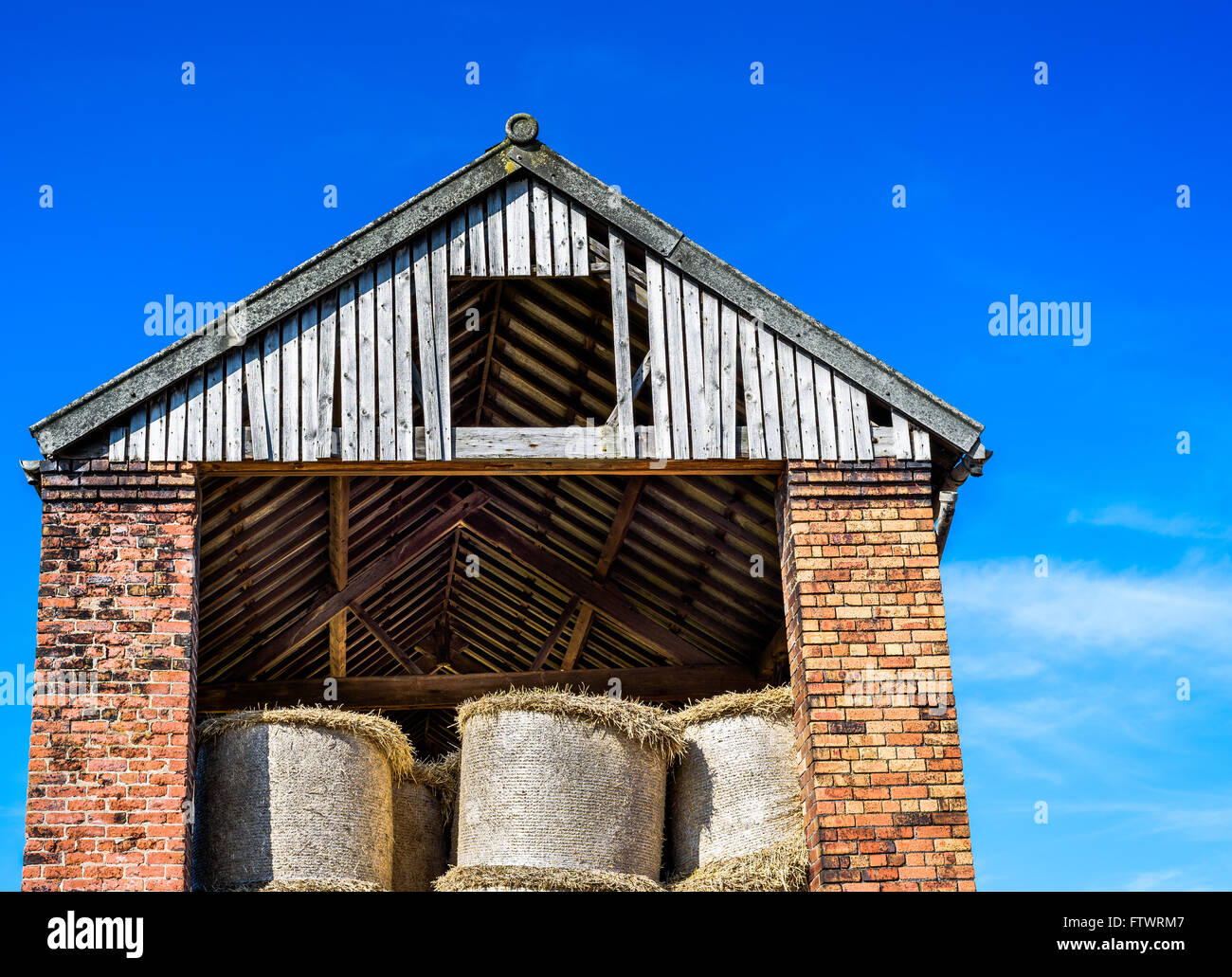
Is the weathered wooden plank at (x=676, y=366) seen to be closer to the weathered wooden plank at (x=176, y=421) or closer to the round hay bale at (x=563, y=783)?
the round hay bale at (x=563, y=783)

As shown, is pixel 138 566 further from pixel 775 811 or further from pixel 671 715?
pixel 775 811

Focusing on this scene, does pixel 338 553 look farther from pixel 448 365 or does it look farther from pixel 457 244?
pixel 457 244

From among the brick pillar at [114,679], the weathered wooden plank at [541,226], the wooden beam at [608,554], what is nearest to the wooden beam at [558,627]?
the wooden beam at [608,554]

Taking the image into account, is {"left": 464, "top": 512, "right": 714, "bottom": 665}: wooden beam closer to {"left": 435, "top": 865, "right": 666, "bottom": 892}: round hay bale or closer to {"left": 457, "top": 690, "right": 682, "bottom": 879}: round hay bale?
{"left": 457, "top": 690, "right": 682, "bottom": 879}: round hay bale

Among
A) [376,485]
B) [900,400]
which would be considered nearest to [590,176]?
[900,400]

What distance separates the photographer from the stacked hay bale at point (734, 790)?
10.9 m

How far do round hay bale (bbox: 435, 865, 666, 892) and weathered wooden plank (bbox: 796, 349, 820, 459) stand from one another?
137 inches

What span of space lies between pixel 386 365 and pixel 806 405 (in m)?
3.18

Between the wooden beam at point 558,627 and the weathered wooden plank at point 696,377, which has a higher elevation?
the weathered wooden plank at point 696,377

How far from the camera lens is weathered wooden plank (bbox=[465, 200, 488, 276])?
10.9 metres

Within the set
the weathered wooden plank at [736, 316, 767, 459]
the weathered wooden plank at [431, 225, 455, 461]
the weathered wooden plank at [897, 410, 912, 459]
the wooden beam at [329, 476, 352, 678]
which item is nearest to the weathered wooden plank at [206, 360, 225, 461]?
the weathered wooden plank at [431, 225, 455, 461]

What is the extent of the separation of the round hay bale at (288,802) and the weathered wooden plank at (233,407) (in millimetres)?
2016

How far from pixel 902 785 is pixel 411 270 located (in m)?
5.21

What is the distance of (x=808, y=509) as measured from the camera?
10.6 metres
